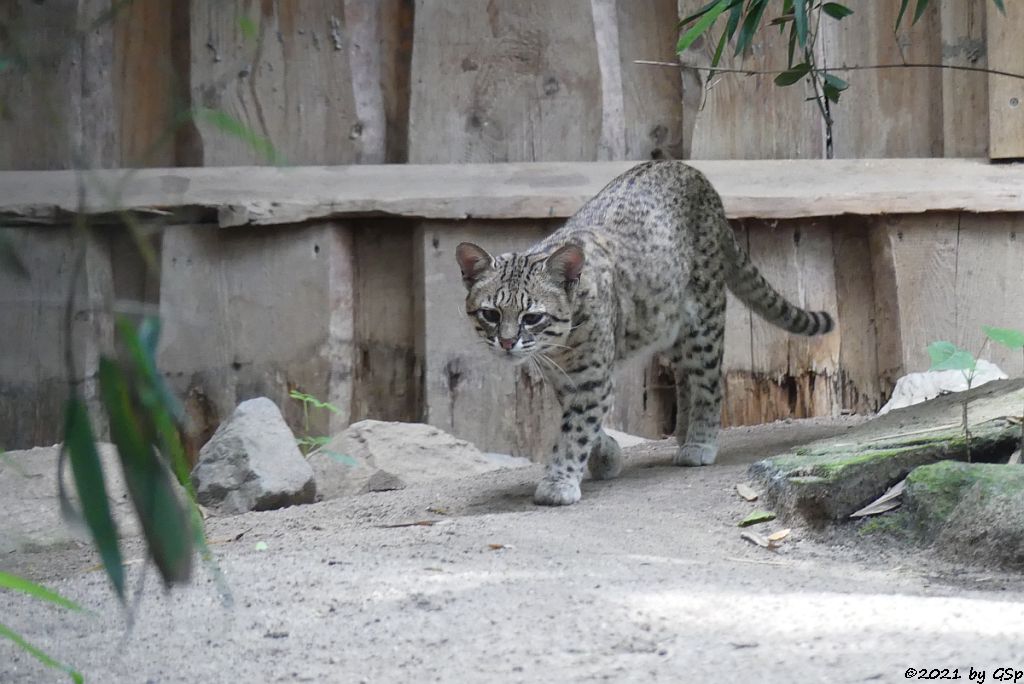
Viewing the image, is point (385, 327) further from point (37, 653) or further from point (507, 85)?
point (37, 653)

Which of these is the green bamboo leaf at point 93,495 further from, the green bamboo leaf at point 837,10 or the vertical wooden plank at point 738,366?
the vertical wooden plank at point 738,366

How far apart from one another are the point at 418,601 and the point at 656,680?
908 mm

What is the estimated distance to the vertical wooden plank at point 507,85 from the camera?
6473 millimetres

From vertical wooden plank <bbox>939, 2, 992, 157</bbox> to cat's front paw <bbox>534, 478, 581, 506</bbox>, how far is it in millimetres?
2993

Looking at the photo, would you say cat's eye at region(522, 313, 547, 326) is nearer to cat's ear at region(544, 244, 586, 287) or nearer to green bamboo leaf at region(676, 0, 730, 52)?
cat's ear at region(544, 244, 586, 287)

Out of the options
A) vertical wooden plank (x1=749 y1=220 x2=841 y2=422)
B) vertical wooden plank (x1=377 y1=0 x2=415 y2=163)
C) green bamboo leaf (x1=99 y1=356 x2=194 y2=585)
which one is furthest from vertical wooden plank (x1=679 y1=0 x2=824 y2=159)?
green bamboo leaf (x1=99 y1=356 x2=194 y2=585)

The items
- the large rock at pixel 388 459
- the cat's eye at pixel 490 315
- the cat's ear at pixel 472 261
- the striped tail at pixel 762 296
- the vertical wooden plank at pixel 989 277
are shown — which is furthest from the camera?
the vertical wooden plank at pixel 989 277

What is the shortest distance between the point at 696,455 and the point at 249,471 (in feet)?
6.44

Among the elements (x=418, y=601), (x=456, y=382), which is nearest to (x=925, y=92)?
(x=456, y=382)

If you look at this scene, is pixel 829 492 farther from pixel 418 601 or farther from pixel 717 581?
pixel 418 601

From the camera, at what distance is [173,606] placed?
337 cm

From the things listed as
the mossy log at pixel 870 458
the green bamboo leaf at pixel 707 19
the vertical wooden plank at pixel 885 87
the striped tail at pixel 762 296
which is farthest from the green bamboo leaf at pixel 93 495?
the vertical wooden plank at pixel 885 87

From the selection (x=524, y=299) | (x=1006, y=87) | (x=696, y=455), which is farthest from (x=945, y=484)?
(x=1006, y=87)

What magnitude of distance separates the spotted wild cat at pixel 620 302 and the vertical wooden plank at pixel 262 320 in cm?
120
